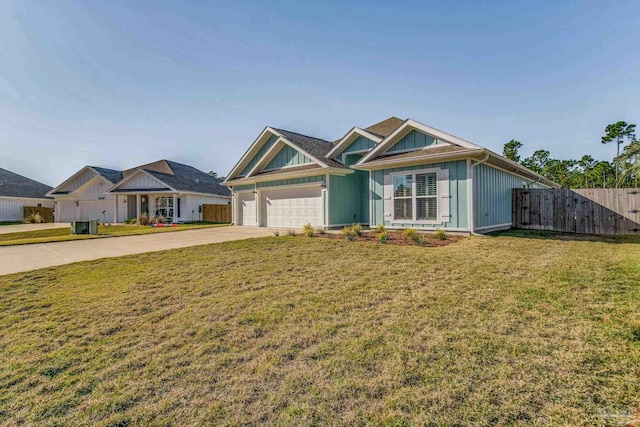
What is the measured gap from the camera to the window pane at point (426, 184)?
1065 centimetres

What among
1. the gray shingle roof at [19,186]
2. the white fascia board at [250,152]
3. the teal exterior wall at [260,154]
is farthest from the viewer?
the gray shingle roof at [19,186]

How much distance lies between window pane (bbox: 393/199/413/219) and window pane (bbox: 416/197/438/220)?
11.5 inches

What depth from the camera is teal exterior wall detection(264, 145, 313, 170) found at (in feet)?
50.2

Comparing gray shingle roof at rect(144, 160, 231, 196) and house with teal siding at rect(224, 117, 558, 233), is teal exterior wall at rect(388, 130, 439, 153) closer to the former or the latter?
house with teal siding at rect(224, 117, 558, 233)

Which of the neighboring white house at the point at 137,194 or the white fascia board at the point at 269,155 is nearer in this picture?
the white fascia board at the point at 269,155

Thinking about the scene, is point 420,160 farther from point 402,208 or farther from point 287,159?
point 287,159

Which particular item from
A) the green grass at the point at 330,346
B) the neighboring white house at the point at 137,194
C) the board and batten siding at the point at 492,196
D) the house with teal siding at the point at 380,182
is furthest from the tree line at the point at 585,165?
the neighboring white house at the point at 137,194

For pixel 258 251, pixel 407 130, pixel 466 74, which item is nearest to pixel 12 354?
pixel 258 251

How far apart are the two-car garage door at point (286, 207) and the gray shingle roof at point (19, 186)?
92.8ft

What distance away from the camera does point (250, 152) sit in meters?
18.0

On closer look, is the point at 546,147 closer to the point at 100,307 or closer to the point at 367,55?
the point at 367,55

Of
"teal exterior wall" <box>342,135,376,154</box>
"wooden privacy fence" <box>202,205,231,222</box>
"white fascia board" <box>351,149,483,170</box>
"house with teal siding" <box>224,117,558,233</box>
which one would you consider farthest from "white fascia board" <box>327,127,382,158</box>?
"wooden privacy fence" <box>202,205,231,222</box>

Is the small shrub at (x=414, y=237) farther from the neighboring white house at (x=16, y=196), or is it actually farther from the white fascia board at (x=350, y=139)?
the neighboring white house at (x=16, y=196)

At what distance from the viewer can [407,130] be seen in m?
11.5
